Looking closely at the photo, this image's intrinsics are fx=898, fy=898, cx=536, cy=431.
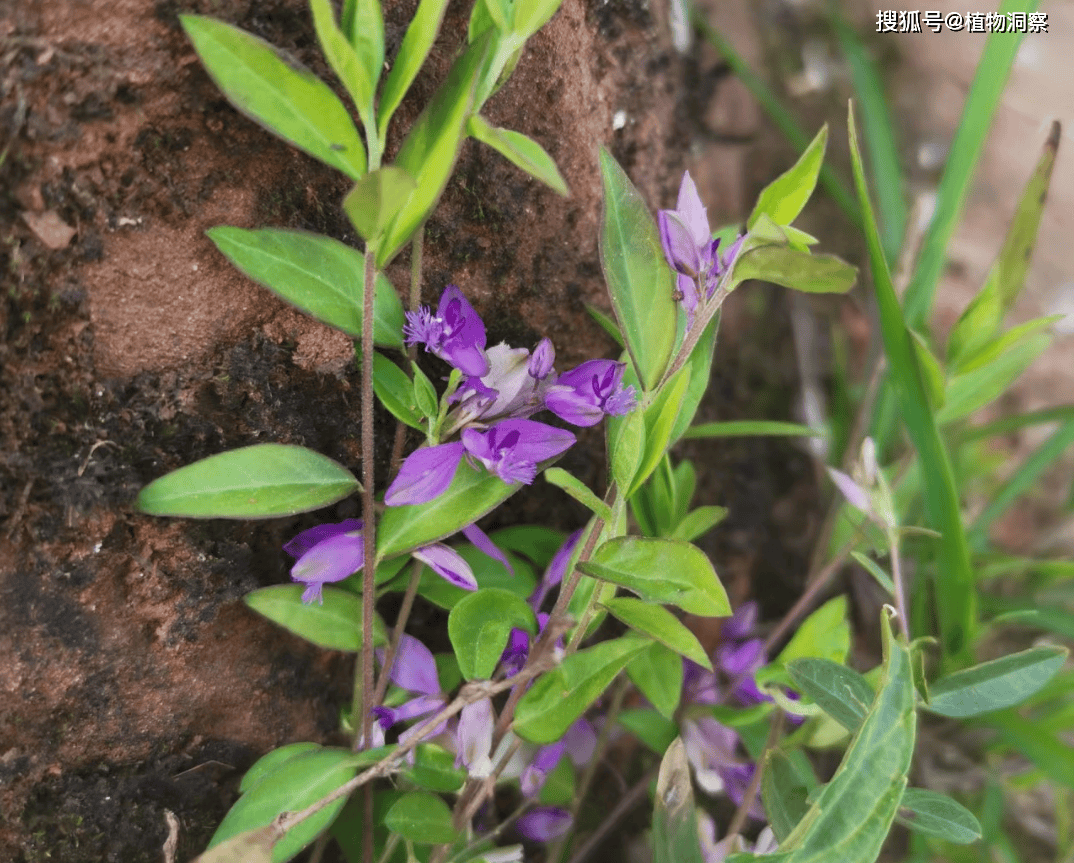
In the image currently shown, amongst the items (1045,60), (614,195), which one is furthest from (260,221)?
(1045,60)

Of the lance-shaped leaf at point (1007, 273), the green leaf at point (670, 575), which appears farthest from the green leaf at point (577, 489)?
the lance-shaped leaf at point (1007, 273)

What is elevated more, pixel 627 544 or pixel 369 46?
pixel 369 46

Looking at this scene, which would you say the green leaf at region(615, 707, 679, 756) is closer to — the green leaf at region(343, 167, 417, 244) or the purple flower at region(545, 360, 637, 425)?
the purple flower at region(545, 360, 637, 425)

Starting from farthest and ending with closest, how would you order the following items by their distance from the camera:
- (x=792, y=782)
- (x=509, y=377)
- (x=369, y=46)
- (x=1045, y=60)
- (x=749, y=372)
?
1. (x=1045, y=60)
2. (x=749, y=372)
3. (x=792, y=782)
4. (x=509, y=377)
5. (x=369, y=46)

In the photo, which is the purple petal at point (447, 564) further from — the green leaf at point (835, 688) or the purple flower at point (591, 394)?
the green leaf at point (835, 688)

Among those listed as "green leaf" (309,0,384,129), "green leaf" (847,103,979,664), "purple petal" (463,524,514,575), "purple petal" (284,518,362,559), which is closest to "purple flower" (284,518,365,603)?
"purple petal" (284,518,362,559)

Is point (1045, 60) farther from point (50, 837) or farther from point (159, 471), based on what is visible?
point (50, 837)
